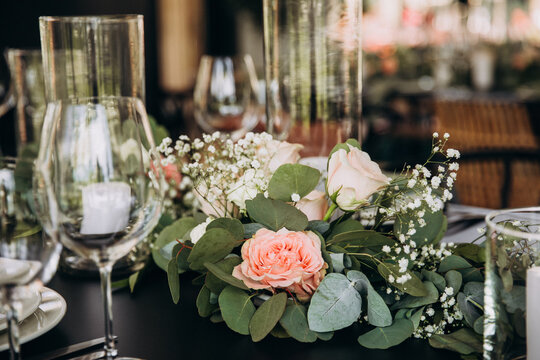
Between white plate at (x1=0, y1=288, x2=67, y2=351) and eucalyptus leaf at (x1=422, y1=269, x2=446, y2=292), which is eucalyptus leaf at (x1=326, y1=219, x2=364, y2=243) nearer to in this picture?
eucalyptus leaf at (x1=422, y1=269, x2=446, y2=292)

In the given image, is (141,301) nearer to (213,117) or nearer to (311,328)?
(311,328)

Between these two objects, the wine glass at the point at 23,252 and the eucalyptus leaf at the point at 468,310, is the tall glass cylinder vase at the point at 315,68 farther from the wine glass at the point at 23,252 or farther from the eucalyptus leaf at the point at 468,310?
the wine glass at the point at 23,252

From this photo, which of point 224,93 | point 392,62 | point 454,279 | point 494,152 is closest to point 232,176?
point 454,279

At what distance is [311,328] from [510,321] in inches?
7.2

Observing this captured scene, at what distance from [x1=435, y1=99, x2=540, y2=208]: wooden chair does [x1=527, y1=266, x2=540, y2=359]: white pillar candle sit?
113 centimetres

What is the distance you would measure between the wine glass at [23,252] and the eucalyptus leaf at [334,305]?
0.24 meters

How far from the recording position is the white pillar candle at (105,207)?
1.77ft

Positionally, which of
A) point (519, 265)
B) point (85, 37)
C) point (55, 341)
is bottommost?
point (55, 341)

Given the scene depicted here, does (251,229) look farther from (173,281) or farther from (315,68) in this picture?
(315,68)

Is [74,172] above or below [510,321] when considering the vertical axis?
above

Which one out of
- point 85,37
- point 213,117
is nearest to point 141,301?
point 85,37

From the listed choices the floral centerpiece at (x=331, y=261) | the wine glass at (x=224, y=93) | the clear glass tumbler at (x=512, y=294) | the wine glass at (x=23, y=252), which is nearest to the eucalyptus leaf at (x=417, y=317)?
the floral centerpiece at (x=331, y=261)

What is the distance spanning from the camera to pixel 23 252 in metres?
0.53

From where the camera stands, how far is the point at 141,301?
2.46 ft
